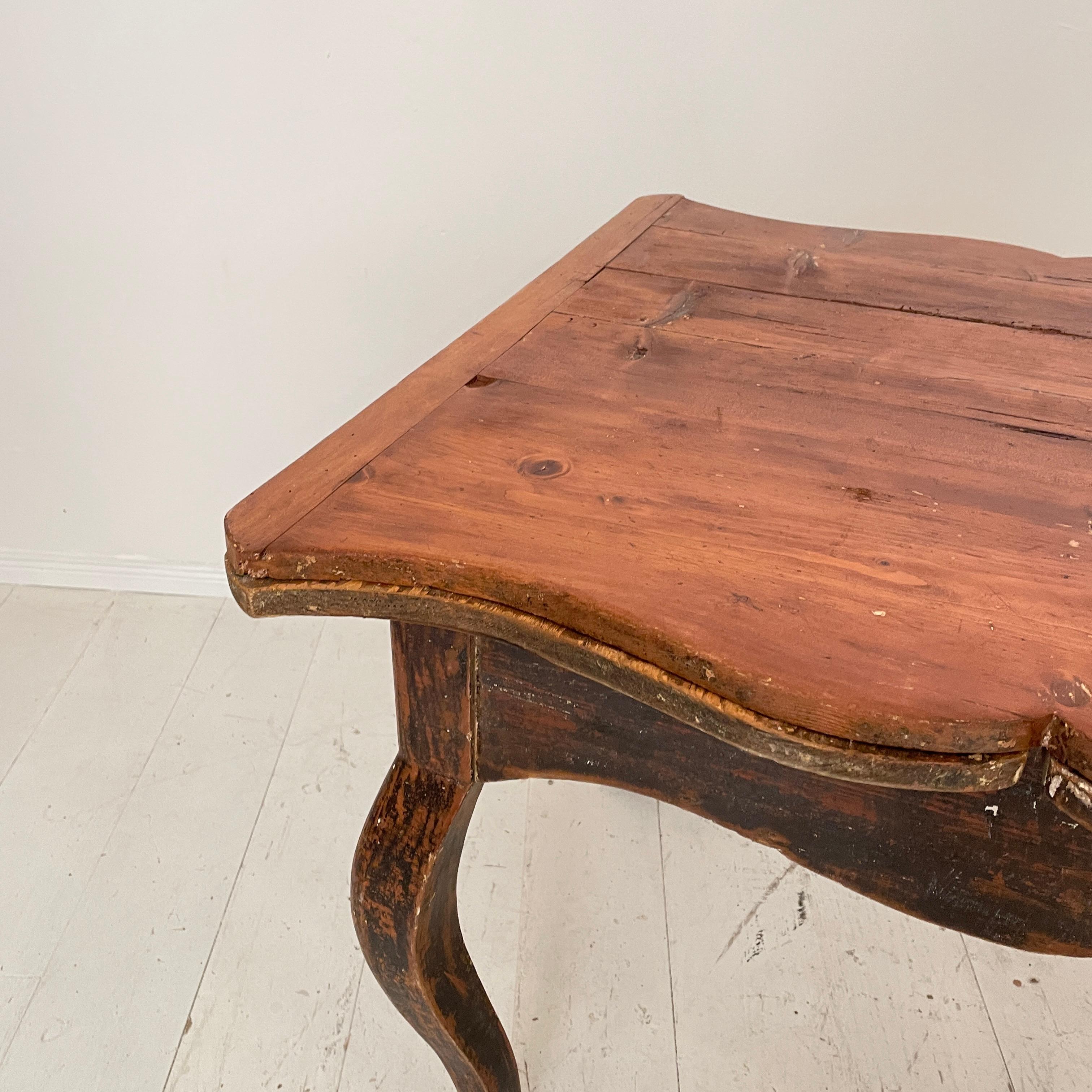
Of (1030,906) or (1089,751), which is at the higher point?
(1089,751)

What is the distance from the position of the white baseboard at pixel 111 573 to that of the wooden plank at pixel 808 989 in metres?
0.87

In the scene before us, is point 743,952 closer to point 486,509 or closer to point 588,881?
point 588,881

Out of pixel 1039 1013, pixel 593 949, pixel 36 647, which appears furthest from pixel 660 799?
pixel 36 647

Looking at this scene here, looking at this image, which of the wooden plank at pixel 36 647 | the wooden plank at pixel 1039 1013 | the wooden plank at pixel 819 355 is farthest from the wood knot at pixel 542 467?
the wooden plank at pixel 36 647

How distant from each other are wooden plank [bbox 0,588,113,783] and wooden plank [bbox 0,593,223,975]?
17 mm

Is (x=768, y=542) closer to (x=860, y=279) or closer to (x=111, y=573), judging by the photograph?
(x=860, y=279)

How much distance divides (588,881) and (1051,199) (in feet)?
3.22

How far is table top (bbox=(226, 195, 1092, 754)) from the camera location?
49cm

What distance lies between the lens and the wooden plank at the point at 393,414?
60 cm

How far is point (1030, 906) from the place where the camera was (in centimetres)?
59

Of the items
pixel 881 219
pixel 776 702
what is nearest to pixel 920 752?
pixel 776 702

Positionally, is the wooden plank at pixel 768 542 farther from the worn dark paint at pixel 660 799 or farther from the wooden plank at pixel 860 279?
the wooden plank at pixel 860 279

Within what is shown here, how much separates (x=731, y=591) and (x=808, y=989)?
28.2 inches

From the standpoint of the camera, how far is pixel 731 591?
529 mm
